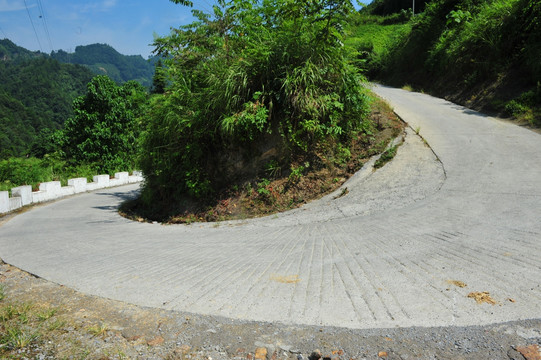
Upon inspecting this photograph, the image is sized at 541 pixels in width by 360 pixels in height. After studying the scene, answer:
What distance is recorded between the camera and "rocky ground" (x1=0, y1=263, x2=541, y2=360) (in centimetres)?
211

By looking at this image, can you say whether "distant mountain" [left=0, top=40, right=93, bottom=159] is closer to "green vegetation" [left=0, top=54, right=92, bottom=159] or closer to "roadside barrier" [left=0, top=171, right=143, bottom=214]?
"green vegetation" [left=0, top=54, right=92, bottom=159]

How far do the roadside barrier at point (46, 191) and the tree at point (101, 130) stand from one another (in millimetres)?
8550

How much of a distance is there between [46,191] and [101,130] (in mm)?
15707

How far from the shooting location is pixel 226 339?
2375mm

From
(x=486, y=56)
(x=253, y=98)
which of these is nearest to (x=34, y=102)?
(x=253, y=98)

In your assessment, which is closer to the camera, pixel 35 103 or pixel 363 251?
pixel 363 251

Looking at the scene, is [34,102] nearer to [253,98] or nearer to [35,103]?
[35,103]

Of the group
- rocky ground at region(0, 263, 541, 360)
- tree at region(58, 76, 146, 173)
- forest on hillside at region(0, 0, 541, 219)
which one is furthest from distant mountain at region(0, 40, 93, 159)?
rocky ground at region(0, 263, 541, 360)

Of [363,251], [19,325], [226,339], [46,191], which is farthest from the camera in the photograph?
[46,191]

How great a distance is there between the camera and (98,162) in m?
28.0

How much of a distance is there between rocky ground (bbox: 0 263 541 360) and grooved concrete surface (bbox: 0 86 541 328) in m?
0.13

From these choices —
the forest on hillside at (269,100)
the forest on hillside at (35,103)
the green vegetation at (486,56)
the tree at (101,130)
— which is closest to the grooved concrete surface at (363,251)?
the forest on hillside at (269,100)

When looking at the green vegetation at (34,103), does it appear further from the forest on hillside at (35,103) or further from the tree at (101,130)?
the tree at (101,130)

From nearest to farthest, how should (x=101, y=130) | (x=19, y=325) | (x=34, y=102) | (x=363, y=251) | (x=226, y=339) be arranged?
Result: (x=226, y=339) → (x=19, y=325) → (x=363, y=251) → (x=101, y=130) → (x=34, y=102)
